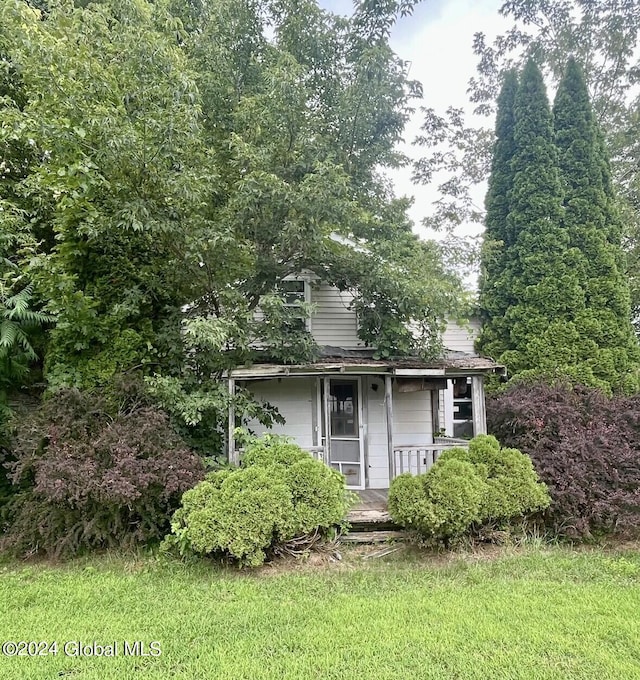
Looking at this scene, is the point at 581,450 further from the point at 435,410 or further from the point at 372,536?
the point at 435,410

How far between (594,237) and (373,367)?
24.3 feet

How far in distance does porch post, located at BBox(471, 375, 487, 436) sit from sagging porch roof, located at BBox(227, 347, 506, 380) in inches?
9.0

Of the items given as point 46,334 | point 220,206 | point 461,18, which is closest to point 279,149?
point 220,206

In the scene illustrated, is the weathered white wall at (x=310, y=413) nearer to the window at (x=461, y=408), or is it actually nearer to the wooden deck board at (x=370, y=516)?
the wooden deck board at (x=370, y=516)

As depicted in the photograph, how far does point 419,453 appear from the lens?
823cm

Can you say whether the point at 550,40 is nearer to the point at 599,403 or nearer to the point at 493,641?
the point at 599,403

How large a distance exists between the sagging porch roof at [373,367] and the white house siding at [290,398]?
1091mm

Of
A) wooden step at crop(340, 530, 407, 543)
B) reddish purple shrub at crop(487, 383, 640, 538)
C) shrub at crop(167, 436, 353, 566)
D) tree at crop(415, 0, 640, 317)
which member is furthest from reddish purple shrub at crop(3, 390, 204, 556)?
tree at crop(415, 0, 640, 317)

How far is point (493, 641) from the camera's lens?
3703 mm

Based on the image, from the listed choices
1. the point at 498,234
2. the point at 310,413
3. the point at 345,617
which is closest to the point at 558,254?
the point at 498,234

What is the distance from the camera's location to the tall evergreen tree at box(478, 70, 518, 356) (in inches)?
461

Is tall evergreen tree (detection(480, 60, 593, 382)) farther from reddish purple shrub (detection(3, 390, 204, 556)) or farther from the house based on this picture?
reddish purple shrub (detection(3, 390, 204, 556))

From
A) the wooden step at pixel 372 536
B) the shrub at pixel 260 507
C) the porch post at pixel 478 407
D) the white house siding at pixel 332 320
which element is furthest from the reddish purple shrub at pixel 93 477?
the porch post at pixel 478 407

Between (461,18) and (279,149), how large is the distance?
890 cm
